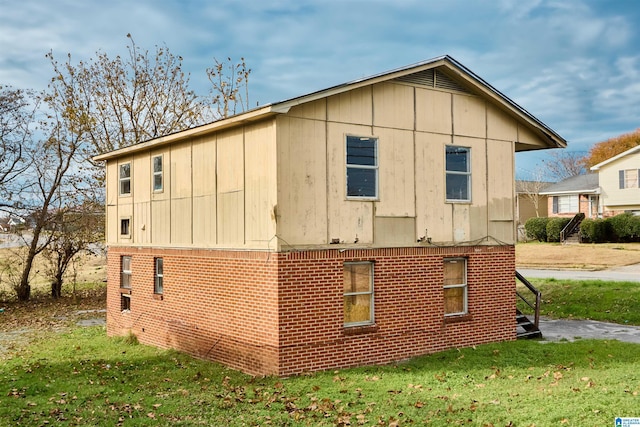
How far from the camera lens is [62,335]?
2031 cm

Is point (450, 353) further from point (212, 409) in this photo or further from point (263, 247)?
point (212, 409)

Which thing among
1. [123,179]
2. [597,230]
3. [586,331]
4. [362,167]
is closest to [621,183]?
[597,230]

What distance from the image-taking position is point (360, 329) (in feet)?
45.0

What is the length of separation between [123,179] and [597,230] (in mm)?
34766

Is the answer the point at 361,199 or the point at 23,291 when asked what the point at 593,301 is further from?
the point at 23,291

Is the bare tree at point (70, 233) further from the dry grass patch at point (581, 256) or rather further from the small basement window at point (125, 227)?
the dry grass patch at point (581, 256)

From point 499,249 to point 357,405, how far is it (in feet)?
24.5

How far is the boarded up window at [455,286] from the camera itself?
15.4 metres

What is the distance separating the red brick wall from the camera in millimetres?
12953

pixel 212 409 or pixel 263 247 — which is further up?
pixel 263 247

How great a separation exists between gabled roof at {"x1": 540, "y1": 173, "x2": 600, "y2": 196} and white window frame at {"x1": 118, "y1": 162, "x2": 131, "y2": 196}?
133 feet

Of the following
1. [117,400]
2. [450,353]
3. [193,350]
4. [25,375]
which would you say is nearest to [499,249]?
[450,353]

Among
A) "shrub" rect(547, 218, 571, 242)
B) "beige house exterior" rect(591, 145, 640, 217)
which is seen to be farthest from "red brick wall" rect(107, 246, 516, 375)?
"beige house exterior" rect(591, 145, 640, 217)

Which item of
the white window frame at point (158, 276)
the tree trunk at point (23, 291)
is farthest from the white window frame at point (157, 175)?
the tree trunk at point (23, 291)
